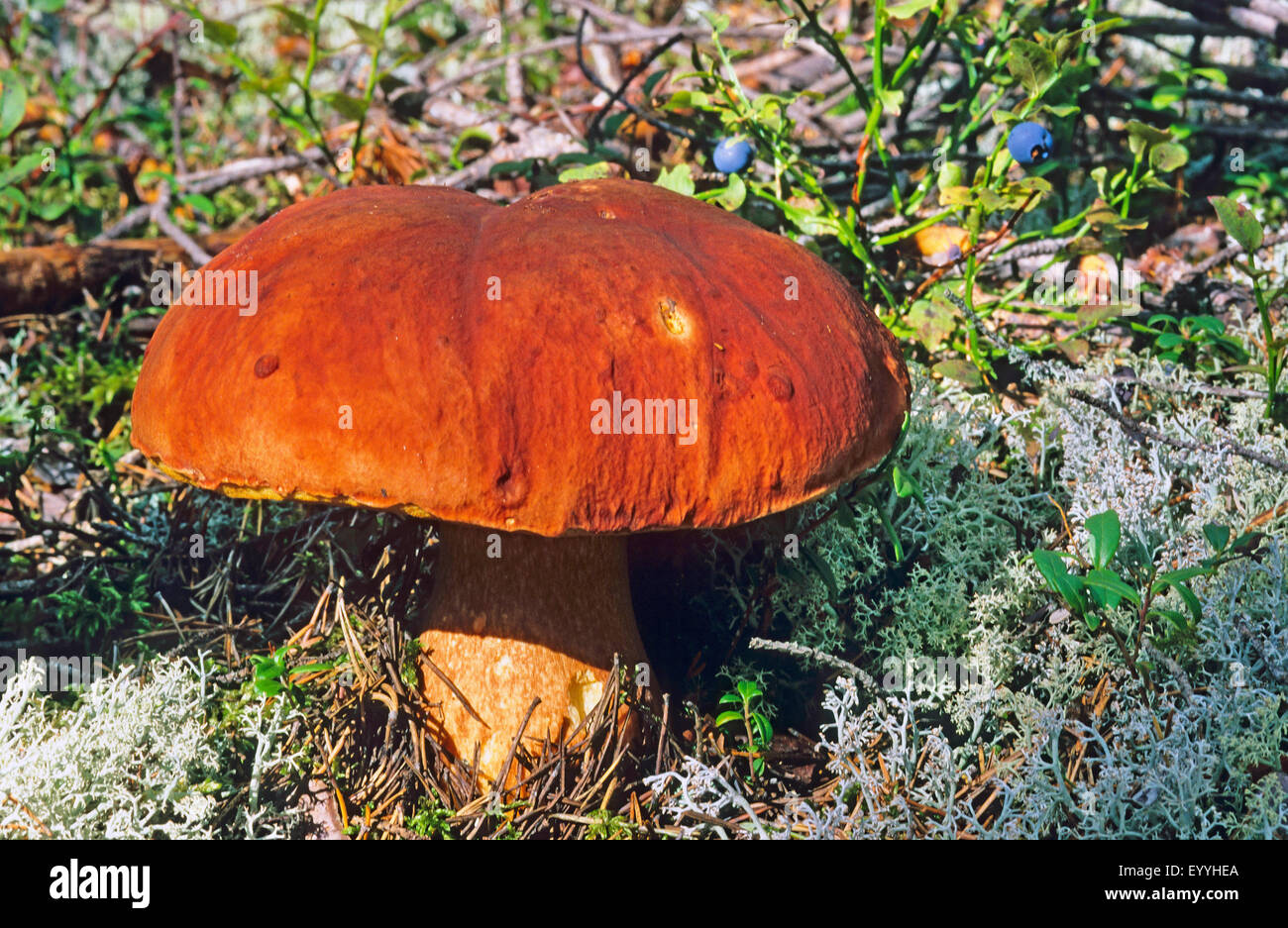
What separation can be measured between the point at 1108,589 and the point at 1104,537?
0.12m

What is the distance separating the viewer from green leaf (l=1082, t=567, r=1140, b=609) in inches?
61.9

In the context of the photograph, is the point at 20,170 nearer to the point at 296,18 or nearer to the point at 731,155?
the point at 296,18

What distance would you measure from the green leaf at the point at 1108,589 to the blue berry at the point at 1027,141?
3.92 ft

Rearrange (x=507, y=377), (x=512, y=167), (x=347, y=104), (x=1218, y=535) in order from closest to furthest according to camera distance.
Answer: (x=507, y=377) < (x=1218, y=535) < (x=347, y=104) < (x=512, y=167)

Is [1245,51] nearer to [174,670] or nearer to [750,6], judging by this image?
[750,6]

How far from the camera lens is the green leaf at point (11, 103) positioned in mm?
3053

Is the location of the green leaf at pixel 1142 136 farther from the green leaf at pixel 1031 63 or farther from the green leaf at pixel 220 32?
the green leaf at pixel 220 32

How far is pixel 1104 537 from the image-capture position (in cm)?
168

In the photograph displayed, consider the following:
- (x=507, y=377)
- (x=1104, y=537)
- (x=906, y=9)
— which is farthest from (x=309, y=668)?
(x=906, y=9)

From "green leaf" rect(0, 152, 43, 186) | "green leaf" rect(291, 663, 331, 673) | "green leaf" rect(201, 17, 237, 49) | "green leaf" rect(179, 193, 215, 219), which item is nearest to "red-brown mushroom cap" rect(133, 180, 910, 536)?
"green leaf" rect(291, 663, 331, 673)

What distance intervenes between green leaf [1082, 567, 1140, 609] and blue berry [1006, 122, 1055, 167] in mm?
1195

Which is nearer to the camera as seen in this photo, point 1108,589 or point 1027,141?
point 1108,589

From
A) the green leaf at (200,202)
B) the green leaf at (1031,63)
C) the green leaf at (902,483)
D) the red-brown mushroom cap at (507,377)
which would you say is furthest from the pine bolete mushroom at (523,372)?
the green leaf at (200,202)

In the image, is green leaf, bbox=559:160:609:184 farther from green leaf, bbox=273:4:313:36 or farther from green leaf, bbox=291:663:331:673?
green leaf, bbox=291:663:331:673
